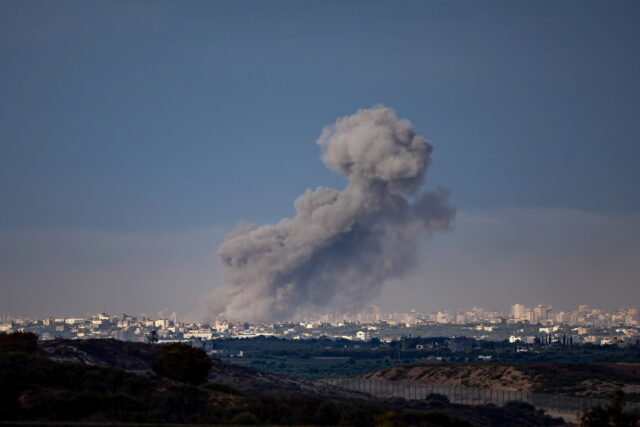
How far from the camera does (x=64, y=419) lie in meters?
36.8

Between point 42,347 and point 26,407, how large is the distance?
40.3m

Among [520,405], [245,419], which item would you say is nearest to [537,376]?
[520,405]

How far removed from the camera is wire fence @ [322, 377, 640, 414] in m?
75.8

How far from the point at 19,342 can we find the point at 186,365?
12.4 metres

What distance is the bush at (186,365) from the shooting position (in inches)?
2344

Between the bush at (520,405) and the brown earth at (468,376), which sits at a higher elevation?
the brown earth at (468,376)

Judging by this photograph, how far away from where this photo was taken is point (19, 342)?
6225 centimetres

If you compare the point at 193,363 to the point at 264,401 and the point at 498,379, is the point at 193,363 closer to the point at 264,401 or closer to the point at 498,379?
the point at 264,401

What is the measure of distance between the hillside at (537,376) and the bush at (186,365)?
41381 mm

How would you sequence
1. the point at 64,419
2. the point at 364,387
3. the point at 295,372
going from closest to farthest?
the point at 64,419 → the point at 364,387 → the point at 295,372

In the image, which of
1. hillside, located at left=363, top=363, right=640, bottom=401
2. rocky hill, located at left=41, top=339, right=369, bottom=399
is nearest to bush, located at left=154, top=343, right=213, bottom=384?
rocky hill, located at left=41, top=339, right=369, bottom=399

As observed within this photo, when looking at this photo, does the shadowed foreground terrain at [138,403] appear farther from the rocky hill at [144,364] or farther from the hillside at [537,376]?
the hillside at [537,376]

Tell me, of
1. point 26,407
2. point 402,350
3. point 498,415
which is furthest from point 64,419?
point 402,350

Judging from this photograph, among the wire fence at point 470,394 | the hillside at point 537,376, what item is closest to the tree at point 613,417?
the wire fence at point 470,394
